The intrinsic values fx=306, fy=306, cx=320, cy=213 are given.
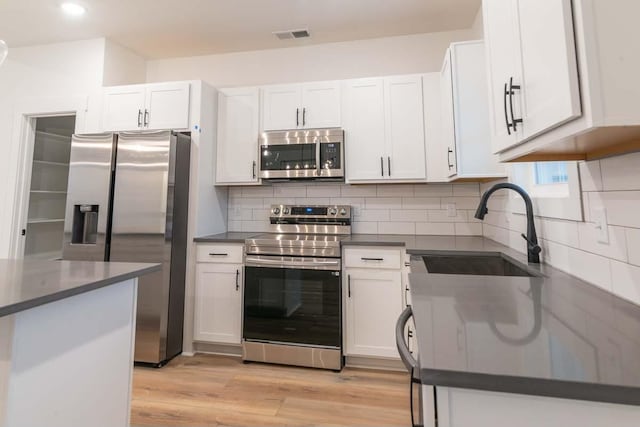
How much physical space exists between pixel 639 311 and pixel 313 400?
5.50 ft

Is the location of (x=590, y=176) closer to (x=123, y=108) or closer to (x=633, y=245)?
(x=633, y=245)

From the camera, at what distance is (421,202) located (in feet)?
9.09

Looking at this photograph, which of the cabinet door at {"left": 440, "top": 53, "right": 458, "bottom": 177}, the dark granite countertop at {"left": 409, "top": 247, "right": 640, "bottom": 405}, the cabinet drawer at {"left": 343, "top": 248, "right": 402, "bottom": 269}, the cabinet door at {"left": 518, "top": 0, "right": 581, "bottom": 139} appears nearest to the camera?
the dark granite countertop at {"left": 409, "top": 247, "right": 640, "bottom": 405}

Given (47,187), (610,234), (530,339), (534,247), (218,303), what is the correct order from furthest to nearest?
(47,187) → (218,303) → (534,247) → (610,234) → (530,339)

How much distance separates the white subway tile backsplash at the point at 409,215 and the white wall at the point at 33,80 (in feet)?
9.86

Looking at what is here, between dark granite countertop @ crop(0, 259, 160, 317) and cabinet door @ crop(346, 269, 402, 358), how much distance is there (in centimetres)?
144

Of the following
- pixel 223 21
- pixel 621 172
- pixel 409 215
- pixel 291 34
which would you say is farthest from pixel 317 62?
pixel 621 172

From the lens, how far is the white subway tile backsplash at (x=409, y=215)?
9.06ft

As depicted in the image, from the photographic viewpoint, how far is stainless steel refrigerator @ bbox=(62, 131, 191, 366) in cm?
236

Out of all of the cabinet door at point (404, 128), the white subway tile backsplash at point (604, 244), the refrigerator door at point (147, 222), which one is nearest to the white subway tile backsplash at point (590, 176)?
the white subway tile backsplash at point (604, 244)

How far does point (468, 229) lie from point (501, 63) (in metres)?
1.82

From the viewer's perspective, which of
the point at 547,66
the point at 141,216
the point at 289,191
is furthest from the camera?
the point at 289,191

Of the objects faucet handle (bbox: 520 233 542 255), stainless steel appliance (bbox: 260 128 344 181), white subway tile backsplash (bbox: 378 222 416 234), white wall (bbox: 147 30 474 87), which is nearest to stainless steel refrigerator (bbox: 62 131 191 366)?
stainless steel appliance (bbox: 260 128 344 181)

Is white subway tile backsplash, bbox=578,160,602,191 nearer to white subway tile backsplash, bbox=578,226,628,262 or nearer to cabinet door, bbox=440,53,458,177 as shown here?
white subway tile backsplash, bbox=578,226,628,262
